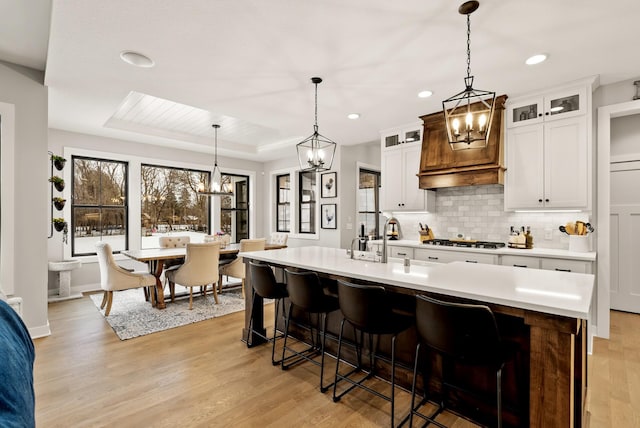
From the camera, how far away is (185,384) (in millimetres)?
2420

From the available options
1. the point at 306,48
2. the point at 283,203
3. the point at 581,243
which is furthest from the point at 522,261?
the point at 283,203

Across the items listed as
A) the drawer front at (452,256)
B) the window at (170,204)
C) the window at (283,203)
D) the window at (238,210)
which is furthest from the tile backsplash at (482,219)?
the window at (170,204)

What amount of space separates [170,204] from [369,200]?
4168 mm

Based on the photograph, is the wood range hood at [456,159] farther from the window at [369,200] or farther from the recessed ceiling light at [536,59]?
the window at [369,200]

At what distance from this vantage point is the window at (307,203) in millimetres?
6785

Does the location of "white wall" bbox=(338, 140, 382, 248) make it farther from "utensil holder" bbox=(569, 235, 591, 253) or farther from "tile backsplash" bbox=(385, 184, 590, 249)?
"utensil holder" bbox=(569, 235, 591, 253)

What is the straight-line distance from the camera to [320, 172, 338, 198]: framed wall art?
5.92 m

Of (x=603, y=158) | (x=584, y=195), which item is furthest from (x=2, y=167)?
(x=603, y=158)

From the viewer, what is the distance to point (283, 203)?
753cm

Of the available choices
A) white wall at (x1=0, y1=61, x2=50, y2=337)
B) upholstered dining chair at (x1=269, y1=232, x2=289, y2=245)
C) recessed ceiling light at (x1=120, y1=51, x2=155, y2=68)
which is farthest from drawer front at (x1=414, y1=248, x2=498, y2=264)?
white wall at (x1=0, y1=61, x2=50, y2=337)

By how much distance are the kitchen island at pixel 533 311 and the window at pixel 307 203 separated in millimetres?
4412

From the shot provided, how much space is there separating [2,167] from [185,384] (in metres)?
2.85

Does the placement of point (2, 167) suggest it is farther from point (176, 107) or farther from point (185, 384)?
point (185, 384)

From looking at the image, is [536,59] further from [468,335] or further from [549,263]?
[468,335]
